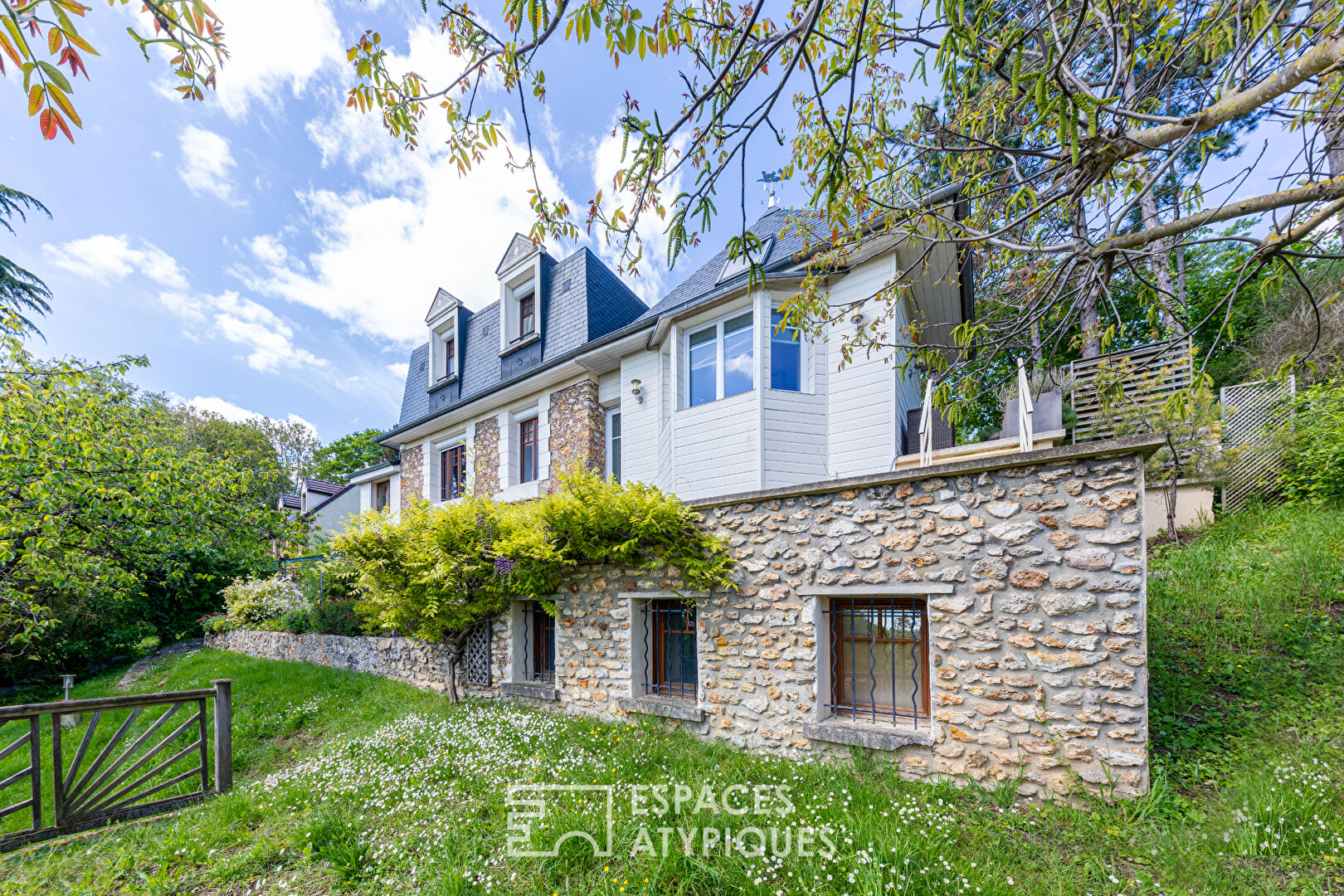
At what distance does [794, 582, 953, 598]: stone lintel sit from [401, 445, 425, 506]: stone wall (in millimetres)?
10941

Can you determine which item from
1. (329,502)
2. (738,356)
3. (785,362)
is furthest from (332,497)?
(785,362)

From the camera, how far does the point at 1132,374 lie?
8.70 m

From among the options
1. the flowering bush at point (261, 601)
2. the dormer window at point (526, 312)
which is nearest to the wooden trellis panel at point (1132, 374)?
the dormer window at point (526, 312)

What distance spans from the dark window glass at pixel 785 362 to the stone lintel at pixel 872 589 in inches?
134

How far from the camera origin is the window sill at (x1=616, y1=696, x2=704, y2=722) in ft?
16.6

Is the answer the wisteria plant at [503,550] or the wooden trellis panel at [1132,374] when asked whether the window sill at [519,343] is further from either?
the wooden trellis panel at [1132,374]

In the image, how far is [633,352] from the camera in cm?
909

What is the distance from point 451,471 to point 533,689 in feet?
25.0

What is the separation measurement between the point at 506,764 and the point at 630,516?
8.02ft

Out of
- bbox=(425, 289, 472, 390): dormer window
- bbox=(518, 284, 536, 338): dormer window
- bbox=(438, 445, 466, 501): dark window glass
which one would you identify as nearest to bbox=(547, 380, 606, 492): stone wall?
bbox=(518, 284, 536, 338): dormer window

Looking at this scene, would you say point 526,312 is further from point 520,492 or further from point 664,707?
point 664,707

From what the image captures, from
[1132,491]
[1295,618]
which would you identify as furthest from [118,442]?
[1295,618]

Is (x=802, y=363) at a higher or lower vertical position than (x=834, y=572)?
higher

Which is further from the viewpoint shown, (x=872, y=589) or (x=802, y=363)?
(x=802, y=363)
